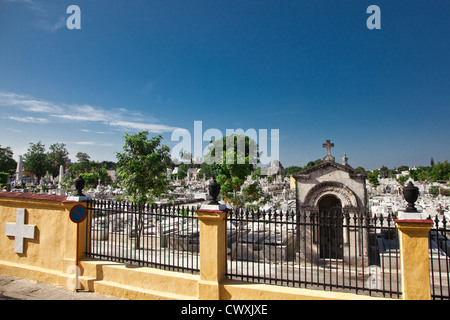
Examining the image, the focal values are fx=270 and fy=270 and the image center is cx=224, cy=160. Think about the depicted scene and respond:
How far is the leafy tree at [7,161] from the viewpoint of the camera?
63.7 metres

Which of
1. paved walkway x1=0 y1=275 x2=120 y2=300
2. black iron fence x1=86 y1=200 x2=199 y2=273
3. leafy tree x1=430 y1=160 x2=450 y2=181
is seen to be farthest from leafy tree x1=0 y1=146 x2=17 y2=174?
leafy tree x1=430 y1=160 x2=450 y2=181

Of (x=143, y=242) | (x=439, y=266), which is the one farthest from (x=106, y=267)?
(x=439, y=266)

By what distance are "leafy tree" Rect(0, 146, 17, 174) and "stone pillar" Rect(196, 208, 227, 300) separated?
7712 centimetres

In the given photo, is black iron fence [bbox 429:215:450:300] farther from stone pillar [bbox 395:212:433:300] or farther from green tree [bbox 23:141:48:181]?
green tree [bbox 23:141:48:181]

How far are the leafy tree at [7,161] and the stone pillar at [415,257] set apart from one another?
8023 cm

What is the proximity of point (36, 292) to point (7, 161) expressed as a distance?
75.2 m

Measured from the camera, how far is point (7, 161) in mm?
64750

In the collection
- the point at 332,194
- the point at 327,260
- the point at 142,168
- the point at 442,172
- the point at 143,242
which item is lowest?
the point at 327,260

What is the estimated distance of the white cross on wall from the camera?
735cm

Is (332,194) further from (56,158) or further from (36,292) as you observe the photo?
(56,158)
